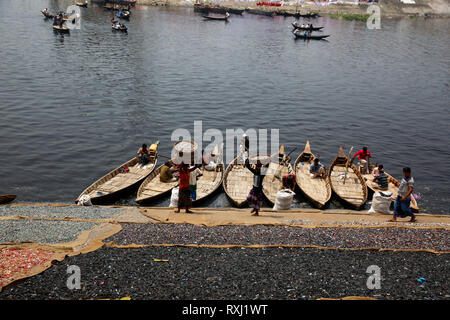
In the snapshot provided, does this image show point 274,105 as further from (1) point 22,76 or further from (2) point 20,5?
(2) point 20,5

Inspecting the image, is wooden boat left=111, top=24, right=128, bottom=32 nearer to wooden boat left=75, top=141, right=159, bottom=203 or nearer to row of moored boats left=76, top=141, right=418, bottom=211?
wooden boat left=75, top=141, right=159, bottom=203

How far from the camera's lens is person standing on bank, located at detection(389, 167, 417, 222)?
501 inches

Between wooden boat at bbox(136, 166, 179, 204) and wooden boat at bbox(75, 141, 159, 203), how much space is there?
1.84ft

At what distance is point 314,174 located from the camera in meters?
19.7

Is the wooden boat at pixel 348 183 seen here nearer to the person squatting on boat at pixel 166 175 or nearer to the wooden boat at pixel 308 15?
the person squatting on boat at pixel 166 175

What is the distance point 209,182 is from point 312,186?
5461mm

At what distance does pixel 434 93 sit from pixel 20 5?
100453 millimetres

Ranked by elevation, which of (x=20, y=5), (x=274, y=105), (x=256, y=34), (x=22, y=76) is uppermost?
(x=20, y=5)

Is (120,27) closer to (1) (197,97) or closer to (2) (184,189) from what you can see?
(1) (197,97)

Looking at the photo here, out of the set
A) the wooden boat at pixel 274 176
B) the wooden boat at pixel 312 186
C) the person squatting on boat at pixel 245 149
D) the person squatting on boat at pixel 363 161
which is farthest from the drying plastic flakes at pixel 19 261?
the person squatting on boat at pixel 363 161

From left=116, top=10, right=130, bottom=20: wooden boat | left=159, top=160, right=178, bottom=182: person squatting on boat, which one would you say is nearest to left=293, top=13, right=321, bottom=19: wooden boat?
left=116, top=10, right=130, bottom=20: wooden boat

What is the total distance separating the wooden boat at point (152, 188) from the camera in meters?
17.1

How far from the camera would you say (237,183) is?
19.0m
